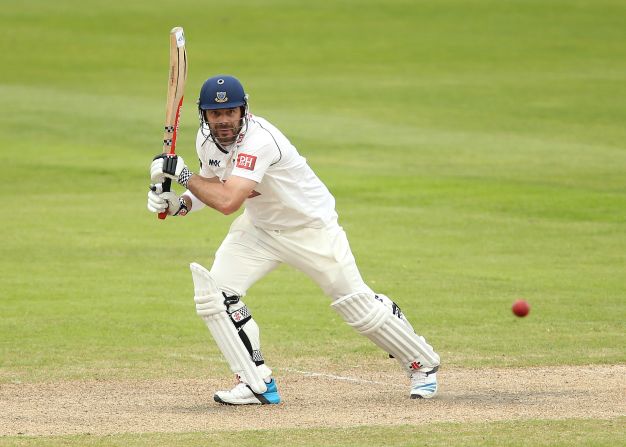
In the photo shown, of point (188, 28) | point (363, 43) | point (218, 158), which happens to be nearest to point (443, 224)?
point (218, 158)

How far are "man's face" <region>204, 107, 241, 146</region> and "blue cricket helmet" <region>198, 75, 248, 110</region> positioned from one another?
5 cm

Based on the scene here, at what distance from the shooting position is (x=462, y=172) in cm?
1994

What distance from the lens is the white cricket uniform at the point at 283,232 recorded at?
24.8 ft

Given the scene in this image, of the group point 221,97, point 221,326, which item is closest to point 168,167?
point 221,97

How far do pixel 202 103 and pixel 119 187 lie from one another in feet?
39.2

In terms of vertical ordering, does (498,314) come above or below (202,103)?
below

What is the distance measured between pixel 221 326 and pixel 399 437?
57.5 inches

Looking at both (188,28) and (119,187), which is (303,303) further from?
(188,28)

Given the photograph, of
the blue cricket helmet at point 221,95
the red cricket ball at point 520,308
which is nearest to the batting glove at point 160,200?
the blue cricket helmet at point 221,95

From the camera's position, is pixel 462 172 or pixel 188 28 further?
pixel 188 28

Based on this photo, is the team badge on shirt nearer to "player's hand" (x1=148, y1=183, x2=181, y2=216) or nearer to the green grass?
"player's hand" (x1=148, y1=183, x2=181, y2=216)

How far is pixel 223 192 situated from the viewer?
721cm

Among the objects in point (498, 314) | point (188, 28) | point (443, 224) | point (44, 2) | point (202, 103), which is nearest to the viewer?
point (202, 103)

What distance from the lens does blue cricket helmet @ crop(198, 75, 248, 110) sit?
7277 mm
